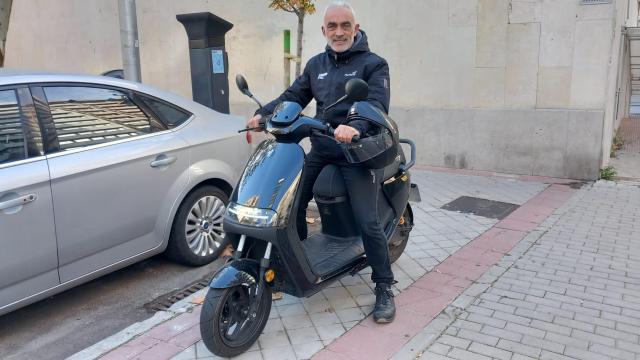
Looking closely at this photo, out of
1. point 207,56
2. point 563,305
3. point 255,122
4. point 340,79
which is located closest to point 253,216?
point 255,122

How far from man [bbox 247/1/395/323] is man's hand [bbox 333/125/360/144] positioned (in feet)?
1.06

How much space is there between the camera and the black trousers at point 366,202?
3.35 metres

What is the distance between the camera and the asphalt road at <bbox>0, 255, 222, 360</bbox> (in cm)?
339

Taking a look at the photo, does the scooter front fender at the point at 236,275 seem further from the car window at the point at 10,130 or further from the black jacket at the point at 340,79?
the car window at the point at 10,130

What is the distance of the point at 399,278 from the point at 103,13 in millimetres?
10353

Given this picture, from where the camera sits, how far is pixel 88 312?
12.5 feet

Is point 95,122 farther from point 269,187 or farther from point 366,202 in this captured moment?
point 366,202

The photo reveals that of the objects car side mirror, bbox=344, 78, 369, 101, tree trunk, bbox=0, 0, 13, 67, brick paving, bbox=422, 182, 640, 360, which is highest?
tree trunk, bbox=0, 0, 13, 67

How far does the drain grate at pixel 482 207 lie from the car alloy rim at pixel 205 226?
2.67 meters

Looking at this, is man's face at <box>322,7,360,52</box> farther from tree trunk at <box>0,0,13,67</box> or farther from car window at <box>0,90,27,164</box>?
tree trunk at <box>0,0,13,67</box>

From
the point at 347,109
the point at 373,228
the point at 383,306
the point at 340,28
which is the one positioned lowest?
the point at 383,306

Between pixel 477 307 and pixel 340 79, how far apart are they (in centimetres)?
174

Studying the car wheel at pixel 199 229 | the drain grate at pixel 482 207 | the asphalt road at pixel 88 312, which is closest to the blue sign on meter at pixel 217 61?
the car wheel at pixel 199 229

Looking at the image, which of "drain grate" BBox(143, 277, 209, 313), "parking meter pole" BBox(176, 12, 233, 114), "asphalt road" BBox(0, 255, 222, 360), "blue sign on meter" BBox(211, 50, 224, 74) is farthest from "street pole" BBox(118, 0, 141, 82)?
"drain grate" BBox(143, 277, 209, 313)
